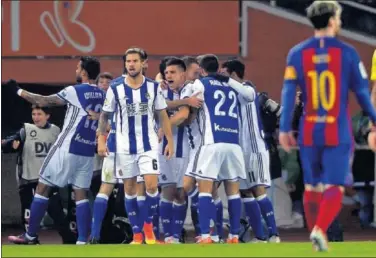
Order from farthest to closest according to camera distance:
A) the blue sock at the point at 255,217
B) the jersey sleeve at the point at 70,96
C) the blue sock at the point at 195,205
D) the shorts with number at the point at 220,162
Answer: the blue sock at the point at 195,205
the blue sock at the point at 255,217
the jersey sleeve at the point at 70,96
the shorts with number at the point at 220,162

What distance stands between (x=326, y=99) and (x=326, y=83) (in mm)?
128

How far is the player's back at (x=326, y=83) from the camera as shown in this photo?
11.7 metres

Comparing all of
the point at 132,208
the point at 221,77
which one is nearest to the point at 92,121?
the point at 132,208

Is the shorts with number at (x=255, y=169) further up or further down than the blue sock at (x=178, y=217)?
further up

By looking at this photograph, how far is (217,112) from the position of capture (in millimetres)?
15211

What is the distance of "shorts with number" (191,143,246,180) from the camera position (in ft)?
49.6

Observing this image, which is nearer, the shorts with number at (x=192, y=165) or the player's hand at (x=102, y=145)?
the player's hand at (x=102, y=145)

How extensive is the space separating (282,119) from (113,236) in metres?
5.62

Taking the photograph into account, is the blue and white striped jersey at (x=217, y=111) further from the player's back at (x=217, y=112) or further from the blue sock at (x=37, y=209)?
the blue sock at (x=37, y=209)

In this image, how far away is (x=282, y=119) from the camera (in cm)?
1179

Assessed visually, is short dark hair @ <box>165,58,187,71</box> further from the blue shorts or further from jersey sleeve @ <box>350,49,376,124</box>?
jersey sleeve @ <box>350,49,376,124</box>

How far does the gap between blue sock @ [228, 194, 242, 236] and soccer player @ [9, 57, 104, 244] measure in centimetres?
164

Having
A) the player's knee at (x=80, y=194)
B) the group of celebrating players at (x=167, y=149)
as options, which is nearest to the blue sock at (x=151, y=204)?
the group of celebrating players at (x=167, y=149)

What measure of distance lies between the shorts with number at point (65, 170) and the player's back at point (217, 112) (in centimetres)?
164
